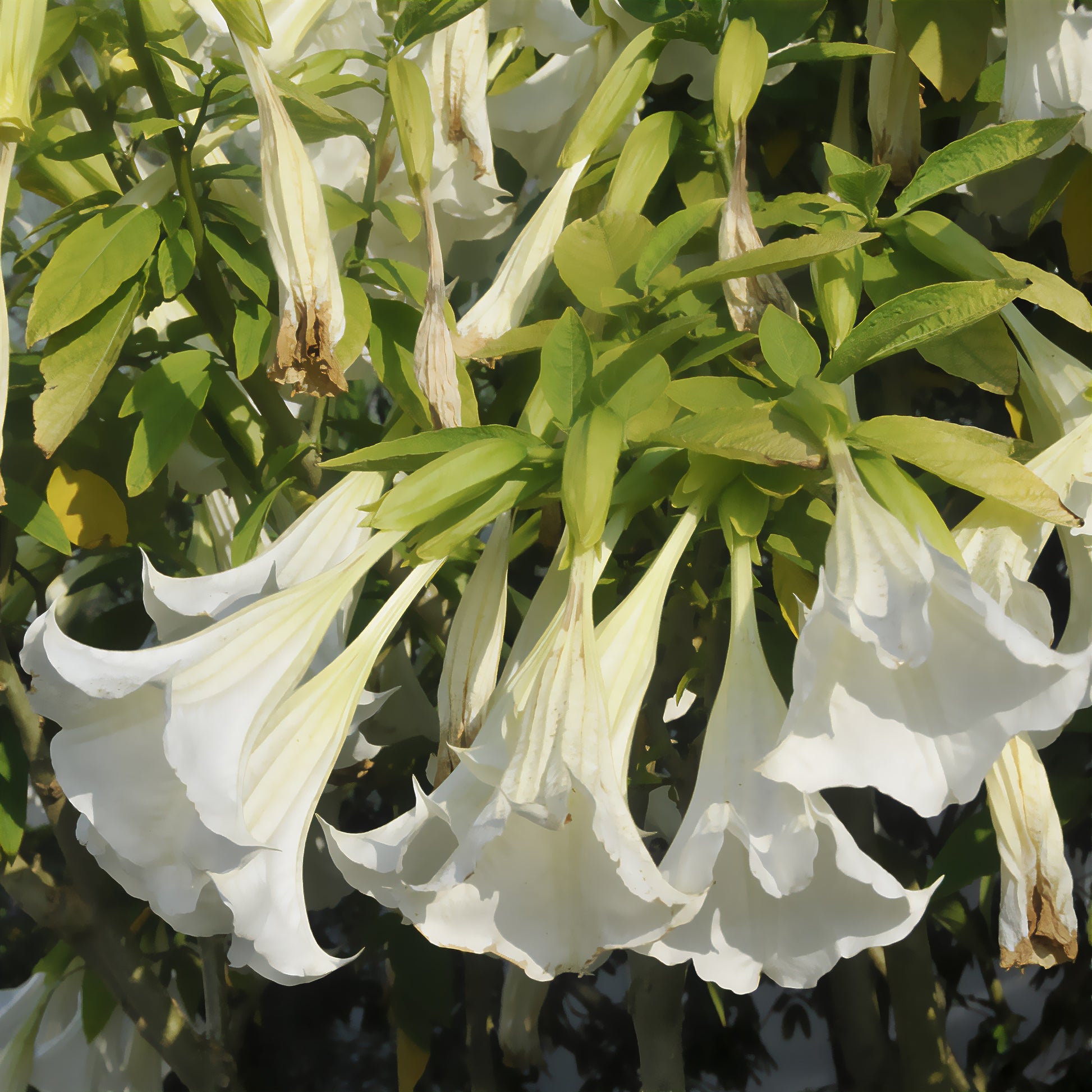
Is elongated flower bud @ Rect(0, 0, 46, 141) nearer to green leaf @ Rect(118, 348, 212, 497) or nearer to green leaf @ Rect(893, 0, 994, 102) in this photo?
green leaf @ Rect(118, 348, 212, 497)

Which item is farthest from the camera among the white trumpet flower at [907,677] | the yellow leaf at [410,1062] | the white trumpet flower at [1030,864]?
the yellow leaf at [410,1062]

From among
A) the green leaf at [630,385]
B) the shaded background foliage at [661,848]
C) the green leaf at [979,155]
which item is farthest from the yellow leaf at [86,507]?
the green leaf at [979,155]

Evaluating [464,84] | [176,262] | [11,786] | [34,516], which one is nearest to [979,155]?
[464,84]

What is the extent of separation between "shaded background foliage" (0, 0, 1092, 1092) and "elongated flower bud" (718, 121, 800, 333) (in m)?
0.10

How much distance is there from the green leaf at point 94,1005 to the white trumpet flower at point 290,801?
42 centimetres

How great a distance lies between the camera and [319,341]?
396 millimetres

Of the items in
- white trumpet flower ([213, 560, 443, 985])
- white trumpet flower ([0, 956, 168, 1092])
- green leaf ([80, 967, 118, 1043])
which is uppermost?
white trumpet flower ([213, 560, 443, 985])

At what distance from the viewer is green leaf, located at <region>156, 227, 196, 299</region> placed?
0.46 m

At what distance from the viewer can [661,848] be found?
2.55 feet

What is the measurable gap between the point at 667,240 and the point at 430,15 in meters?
0.17

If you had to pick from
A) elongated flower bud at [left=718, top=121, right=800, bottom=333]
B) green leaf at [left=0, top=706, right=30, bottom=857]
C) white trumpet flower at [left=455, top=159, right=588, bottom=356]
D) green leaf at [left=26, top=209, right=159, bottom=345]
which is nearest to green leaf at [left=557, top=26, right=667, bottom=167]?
white trumpet flower at [left=455, top=159, right=588, bottom=356]

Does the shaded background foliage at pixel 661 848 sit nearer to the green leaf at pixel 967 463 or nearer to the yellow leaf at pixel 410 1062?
the yellow leaf at pixel 410 1062

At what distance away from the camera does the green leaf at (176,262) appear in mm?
462

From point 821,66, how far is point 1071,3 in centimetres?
22
